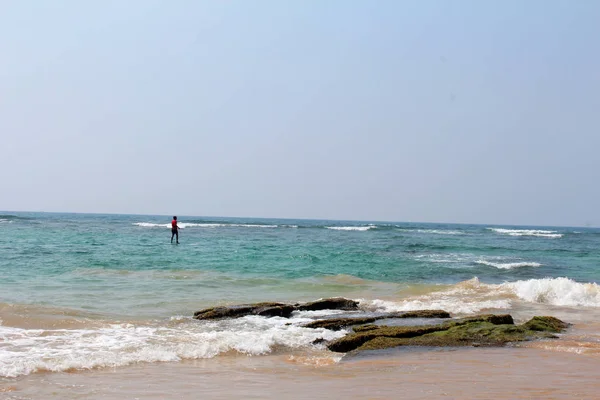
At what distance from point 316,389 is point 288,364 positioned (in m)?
1.59

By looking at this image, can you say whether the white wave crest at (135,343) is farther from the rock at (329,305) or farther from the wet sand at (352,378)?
the rock at (329,305)

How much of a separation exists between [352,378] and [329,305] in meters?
6.00

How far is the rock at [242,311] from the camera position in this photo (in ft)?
37.5

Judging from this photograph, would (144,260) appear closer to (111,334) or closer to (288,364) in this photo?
(111,334)

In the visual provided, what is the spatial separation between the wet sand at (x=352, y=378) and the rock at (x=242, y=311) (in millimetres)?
3434

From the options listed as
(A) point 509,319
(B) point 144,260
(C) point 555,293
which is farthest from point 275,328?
(B) point 144,260

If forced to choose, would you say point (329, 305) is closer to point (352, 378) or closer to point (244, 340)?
point (244, 340)

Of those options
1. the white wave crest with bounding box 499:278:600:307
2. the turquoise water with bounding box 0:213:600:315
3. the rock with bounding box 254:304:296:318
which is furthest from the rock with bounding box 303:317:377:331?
the white wave crest with bounding box 499:278:600:307

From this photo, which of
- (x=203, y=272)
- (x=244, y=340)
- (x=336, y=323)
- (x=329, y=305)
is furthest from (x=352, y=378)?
(x=203, y=272)

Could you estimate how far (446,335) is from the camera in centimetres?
873

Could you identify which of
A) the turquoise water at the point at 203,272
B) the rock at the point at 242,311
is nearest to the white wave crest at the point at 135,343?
the rock at the point at 242,311

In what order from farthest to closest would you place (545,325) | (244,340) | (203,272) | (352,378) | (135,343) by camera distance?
1. (203,272)
2. (545,325)
3. (244,340)
4. (135,343)
5. (352,378)

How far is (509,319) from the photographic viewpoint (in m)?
10.1

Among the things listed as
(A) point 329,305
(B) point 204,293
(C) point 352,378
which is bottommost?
(B) point 204,293
